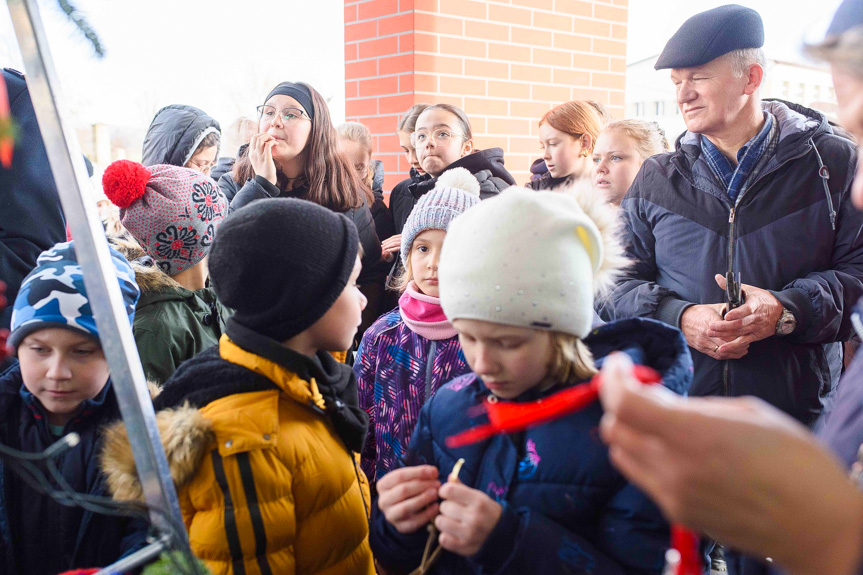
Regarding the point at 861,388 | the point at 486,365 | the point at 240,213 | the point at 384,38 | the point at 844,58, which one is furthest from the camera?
the point at 384,38

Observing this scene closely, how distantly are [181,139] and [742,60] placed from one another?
2633 millimetres

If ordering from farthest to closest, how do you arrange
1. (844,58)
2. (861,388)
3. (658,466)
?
(861,388) < (844,58) < (658,466)

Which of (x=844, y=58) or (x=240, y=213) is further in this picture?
(x=240, y=213)

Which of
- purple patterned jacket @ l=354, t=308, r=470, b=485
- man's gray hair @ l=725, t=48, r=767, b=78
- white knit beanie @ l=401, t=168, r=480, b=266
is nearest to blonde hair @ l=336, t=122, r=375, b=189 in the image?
white knit beanie @ l=401, t=168, r=480, b=266

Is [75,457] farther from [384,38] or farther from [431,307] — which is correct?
[384,38]

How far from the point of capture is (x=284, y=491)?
1335mm

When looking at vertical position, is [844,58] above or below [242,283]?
above

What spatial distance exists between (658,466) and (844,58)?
1.52ft

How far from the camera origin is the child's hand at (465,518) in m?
1.09

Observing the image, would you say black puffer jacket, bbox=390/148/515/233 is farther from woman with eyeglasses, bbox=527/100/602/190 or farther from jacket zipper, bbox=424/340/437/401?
jacket zipper, bbox=424/340/437/401

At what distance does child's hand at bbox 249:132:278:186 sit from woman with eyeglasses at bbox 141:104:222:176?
41cm

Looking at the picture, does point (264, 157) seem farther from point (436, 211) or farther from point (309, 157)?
point (436, 211)

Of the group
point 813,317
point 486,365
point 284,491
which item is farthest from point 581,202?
point 813,317

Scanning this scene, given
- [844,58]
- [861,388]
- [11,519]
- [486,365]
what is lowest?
[11,519]
